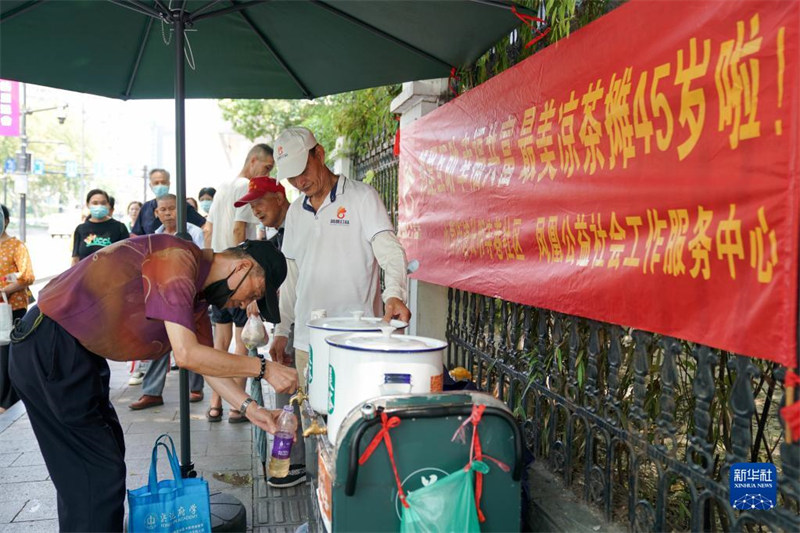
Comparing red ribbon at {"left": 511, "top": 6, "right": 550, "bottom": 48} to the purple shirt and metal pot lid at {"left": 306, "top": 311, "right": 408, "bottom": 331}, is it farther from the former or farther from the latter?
the purple shirt

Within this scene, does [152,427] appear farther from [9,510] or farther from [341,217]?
[341,217]

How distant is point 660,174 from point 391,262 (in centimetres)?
162

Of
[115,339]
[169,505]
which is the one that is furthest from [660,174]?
[169,505]

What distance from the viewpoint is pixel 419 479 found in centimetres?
184

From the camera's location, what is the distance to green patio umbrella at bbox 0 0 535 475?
3219 mm

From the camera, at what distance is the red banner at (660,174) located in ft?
5.03

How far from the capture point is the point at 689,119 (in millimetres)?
1810

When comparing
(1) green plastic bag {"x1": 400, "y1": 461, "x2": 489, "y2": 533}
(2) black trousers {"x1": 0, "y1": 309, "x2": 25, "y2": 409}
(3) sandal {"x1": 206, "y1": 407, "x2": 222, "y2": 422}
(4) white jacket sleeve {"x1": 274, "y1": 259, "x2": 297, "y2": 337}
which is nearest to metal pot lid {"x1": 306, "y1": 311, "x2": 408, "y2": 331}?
(1) green plastic bag {"x1": 400, "y1": 461, "x2": 489, "y2": 533}

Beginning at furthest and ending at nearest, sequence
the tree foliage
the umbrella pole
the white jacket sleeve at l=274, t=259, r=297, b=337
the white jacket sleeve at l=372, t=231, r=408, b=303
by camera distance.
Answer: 1. the tree foliage
2. the white jacket sleeve at l=274, t=259, r=297, b=337
3. the umbrella pole
4. the white jacket sleeve at l=372, t=231, r=408, b=303

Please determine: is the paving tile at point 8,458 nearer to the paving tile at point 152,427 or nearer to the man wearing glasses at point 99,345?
the paving tile at point 152,427

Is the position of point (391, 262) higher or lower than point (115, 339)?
higher

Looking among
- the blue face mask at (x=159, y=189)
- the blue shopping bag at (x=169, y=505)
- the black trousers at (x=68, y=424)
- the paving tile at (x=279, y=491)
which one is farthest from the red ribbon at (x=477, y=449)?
the blue face mask at (x=159, y=189)

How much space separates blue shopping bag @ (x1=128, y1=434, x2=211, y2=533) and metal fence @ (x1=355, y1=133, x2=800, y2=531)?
1.56 metres

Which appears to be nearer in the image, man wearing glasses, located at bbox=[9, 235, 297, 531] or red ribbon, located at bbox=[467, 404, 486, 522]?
red ribbon, located at bbox=[467, 404, 486, 522]
